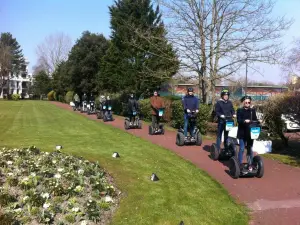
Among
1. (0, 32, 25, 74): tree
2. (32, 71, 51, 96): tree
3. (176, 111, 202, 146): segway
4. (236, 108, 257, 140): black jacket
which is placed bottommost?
(176, 111, 202, 146): segway

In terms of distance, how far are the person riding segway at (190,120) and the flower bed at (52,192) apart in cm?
489

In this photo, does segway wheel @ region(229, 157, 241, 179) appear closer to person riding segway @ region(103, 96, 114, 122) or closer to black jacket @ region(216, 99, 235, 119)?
black jacket @ region(216, 99, 235, 119)

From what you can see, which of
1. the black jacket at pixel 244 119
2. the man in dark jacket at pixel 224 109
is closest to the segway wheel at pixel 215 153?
the man in dark jacket at pixel 224 109

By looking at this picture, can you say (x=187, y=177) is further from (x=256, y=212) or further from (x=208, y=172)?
(x=256, y=212)

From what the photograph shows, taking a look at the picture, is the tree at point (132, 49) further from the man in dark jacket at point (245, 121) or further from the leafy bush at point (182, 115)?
the man in dark jacket at point (245, 121)

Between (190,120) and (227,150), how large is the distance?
2410 millimetres

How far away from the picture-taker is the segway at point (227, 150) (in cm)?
855

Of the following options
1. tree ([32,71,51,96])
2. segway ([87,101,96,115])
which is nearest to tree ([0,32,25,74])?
tree ([32,71,51,96])

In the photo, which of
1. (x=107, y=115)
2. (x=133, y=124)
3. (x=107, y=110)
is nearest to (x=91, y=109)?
(x=107, y=110)

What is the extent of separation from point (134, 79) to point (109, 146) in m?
13.4

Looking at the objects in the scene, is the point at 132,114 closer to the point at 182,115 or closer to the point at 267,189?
the point at 182,115

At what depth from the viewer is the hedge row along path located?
551cm

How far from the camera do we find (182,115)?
1570 centimetres

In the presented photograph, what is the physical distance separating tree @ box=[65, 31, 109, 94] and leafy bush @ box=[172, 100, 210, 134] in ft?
71.1
